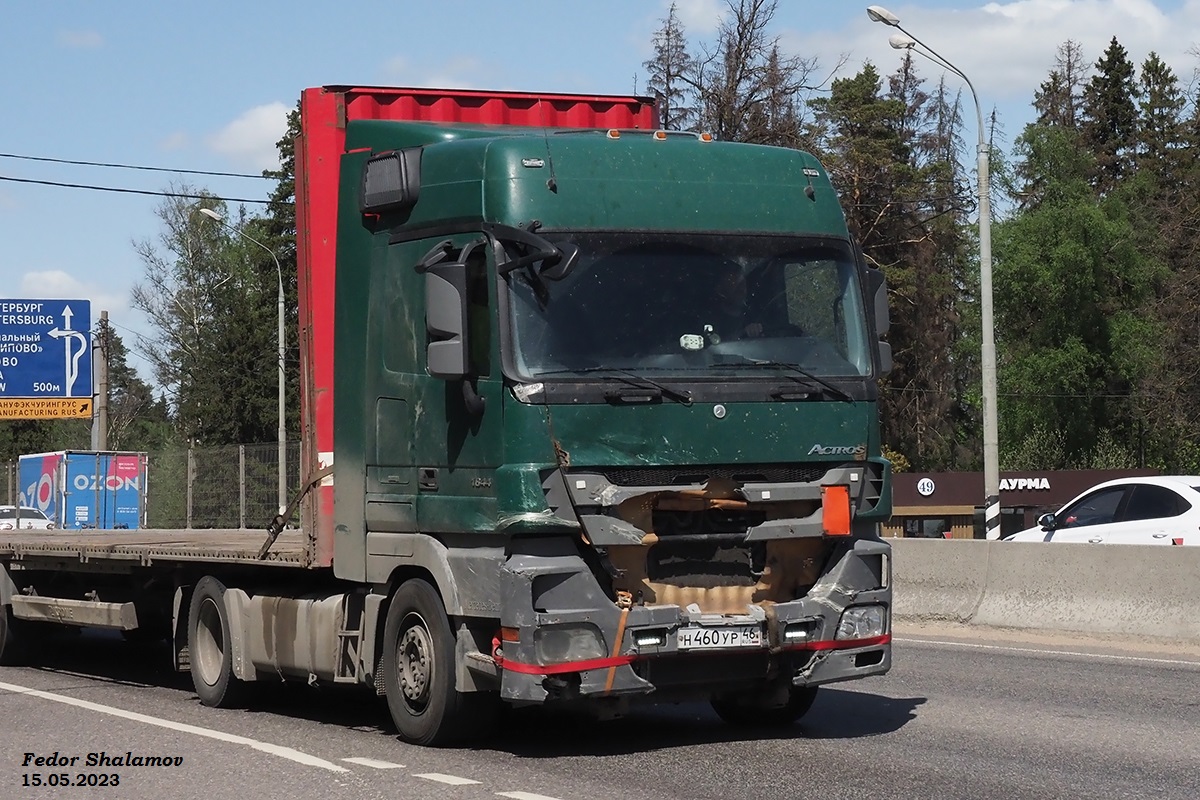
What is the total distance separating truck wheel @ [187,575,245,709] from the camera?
38.2ft

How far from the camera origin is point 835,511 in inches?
360

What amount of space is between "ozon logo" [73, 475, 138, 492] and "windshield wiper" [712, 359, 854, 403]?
61.9 ft

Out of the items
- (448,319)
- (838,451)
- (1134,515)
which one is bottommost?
(1134,515)

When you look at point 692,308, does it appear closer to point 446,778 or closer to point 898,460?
point 446,778

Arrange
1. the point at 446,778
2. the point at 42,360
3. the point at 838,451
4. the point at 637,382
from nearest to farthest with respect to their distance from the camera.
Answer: the point at 446,778 < the point at 637,382 < the point at 838,451 < the point at 42,360

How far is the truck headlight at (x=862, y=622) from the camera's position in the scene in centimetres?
922

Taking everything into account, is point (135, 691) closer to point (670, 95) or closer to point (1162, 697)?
point (1162, 697)

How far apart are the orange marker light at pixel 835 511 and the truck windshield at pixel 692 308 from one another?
636mm

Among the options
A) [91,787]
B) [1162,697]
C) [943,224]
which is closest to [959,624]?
[1162,697]

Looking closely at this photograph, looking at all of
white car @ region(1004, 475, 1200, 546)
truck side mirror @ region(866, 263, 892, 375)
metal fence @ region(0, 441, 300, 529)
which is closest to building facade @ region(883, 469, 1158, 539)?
metal fence @ region(0, 441, 300, 529)

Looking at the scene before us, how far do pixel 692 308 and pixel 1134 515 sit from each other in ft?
34.4

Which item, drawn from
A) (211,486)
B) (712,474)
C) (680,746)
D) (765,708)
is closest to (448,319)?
(712,474)

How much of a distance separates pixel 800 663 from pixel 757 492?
3.25ft

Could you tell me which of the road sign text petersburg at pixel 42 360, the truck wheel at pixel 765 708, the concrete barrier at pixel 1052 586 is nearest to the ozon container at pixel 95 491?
the road sign text petersburg at pixel 42 360
